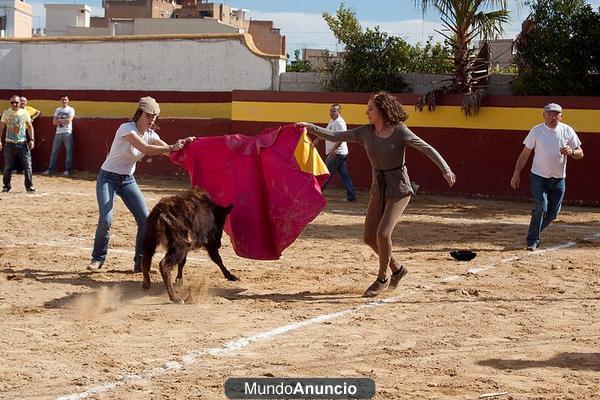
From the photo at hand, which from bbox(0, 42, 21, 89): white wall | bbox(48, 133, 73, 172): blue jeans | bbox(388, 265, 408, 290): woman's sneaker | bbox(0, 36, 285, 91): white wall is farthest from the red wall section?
bbox(0, 42, 21, 89): white wall

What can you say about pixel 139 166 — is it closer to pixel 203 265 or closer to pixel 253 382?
pixel 203 265

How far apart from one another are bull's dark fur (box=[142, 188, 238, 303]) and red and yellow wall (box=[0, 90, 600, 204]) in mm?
10194

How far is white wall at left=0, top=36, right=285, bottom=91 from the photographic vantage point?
74.3 ft

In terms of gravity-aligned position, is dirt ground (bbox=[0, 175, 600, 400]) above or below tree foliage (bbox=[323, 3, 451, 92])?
below

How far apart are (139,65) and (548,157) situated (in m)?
13.7

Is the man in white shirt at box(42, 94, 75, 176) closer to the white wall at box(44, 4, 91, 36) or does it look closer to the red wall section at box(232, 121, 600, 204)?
the red wall section at box(232, 121, 600, 204)

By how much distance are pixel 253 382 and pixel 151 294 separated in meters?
3.19

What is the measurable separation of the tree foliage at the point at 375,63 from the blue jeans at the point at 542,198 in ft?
29.8

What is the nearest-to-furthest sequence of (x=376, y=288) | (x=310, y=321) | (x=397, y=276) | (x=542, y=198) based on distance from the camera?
(x=310, y=321), (x=376, y=288), (x=397, y=276), (x=542, y=198)

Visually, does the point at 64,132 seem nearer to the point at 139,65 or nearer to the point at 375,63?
the point at 139,65

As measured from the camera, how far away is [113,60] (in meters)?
24.1

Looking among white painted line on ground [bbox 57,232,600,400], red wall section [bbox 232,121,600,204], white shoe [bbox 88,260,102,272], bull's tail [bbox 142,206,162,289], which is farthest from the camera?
red wall section [bbox 232,121,600,204]

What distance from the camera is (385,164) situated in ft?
29.5

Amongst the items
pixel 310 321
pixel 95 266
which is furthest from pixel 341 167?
pixel 310 321
